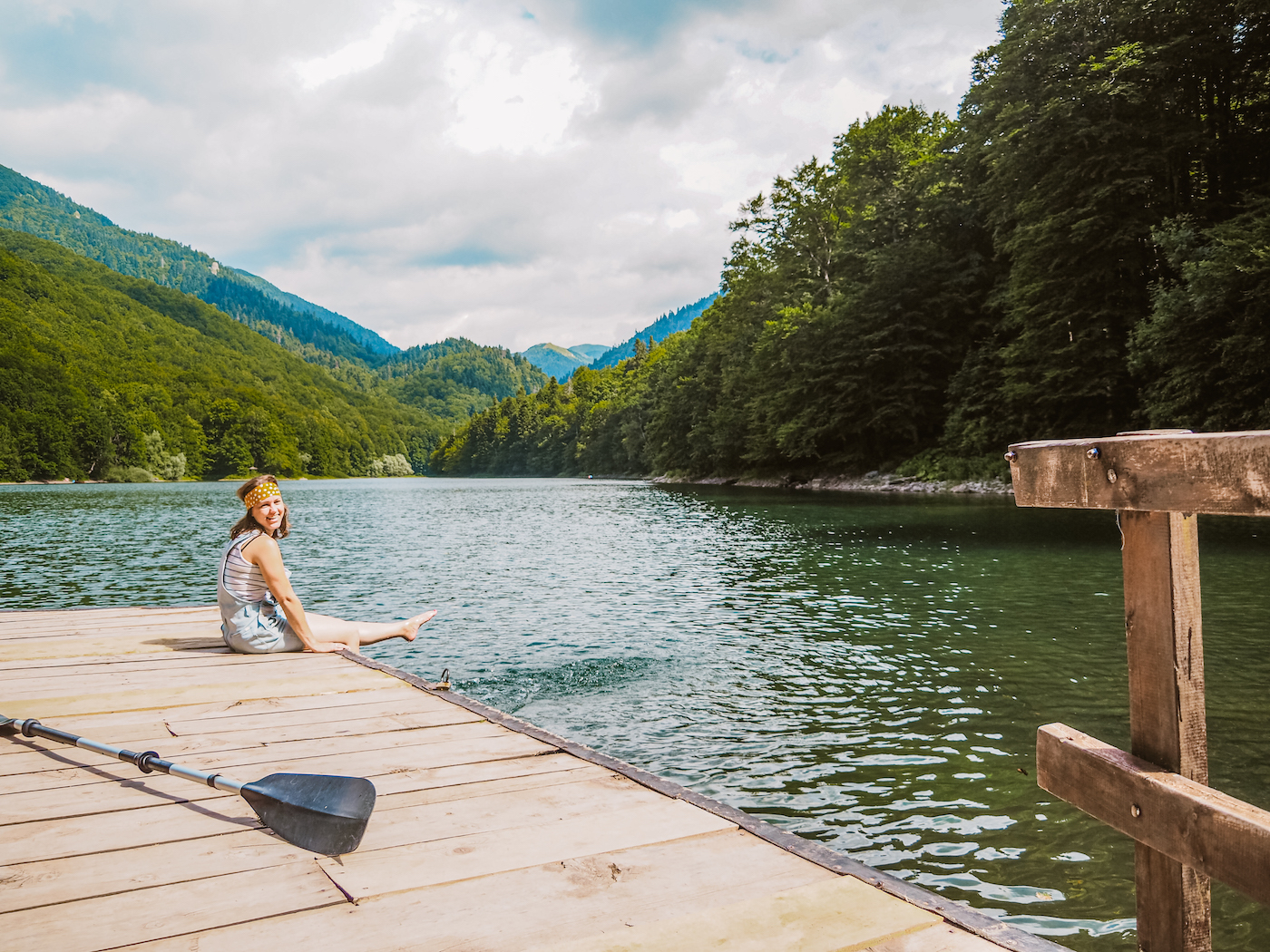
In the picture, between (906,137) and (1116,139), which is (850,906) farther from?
(906,137)

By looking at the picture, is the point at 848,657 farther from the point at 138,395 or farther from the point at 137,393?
the point at 137,393

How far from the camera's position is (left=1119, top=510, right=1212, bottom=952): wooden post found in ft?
7.08

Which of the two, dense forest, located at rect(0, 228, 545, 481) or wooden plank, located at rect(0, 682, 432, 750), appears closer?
wooden plank, located at rect(0, 682, 432, 750)

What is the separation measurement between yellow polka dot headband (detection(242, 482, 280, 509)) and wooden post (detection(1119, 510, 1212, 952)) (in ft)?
19.6

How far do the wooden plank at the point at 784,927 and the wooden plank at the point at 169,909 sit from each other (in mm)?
886

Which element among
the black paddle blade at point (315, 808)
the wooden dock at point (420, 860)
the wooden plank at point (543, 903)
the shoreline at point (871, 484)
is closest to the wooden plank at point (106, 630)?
the wooden dock at point (420, 860)

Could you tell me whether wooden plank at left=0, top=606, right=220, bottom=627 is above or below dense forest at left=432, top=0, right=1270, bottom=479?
below

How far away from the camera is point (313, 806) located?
2836mm

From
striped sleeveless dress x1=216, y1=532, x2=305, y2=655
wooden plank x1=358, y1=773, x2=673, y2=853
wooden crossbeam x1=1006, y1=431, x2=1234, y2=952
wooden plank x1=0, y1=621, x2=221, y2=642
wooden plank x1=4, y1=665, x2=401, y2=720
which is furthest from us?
wooden plank x1=0, y1=621, x2=221, y2=642

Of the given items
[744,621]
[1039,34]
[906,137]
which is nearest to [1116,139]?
[1039,34]

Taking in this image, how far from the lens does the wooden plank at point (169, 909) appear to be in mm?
2209

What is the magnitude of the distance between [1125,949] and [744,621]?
7.40m

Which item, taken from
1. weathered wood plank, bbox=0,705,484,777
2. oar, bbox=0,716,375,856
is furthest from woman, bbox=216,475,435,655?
oar, bbox=0,716,375,856

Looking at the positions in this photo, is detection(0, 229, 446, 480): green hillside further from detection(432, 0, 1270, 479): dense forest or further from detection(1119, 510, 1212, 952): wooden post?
detection(1119, 510, 1212, 952): wooden post
